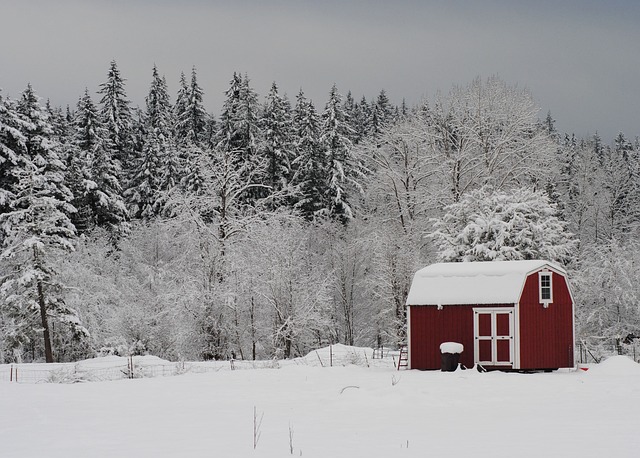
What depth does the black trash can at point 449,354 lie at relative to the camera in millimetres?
25547

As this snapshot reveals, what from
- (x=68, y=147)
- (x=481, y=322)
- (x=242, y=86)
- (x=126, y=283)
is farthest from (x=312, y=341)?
(x=242, y=86)

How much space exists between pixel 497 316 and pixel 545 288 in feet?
6.75

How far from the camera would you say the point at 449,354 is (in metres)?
25.7

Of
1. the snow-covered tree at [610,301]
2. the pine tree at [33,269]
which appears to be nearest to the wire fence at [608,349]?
the snow-covered tree at [610,301]

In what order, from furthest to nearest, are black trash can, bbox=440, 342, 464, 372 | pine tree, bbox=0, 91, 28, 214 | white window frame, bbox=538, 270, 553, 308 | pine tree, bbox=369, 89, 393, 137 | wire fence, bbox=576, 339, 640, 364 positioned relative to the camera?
pine tree, bbox=369, 89, 393, 137 < pine tree, bbox=0, 91, 28, 214 < wire fence, bbox=576, 339, 640, 364 < white window frame, bbox=538, 270, 553, 308 < black trash can, bbox=440, 342, 464, 372

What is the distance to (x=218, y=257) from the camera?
36.3 metres

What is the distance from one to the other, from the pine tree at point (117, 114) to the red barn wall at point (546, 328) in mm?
38341

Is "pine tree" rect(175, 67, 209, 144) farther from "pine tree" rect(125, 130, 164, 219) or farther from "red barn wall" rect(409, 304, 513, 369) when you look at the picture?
"red barn wall" rect(409, 304, 513, 369)

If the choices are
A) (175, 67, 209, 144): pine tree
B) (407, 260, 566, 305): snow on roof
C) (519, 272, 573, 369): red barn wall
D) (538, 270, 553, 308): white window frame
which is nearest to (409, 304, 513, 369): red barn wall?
(407, 260, 566, 305): snow on roof

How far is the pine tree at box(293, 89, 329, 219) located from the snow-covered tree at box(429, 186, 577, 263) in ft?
63.1

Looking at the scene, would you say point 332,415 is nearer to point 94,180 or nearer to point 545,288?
point 545,288

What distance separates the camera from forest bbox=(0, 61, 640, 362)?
115 ft

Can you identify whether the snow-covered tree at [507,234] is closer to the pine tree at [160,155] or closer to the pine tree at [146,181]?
the pine tree at [160,155]

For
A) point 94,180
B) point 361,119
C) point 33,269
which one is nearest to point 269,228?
point 33,269
